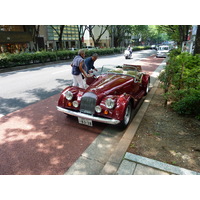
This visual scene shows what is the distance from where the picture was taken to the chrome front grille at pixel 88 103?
364cm

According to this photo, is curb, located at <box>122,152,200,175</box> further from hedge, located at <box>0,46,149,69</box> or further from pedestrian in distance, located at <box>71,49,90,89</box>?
hedge, located at <box>0,46,149,69</box>

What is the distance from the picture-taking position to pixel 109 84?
424cm

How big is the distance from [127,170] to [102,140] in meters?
1.03

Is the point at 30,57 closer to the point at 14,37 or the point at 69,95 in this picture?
the point at 69,95

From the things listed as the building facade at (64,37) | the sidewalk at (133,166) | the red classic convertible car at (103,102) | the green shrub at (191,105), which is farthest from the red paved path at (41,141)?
the building facade at (64,37)

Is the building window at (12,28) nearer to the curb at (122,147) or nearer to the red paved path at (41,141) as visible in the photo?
the red paved path at (41,141)

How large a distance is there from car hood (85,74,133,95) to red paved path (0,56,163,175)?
0.91 m

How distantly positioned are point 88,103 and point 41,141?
1.34m

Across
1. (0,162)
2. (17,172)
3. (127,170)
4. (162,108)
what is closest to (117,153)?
(127,170)

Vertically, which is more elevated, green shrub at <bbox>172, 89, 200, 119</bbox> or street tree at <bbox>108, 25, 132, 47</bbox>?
street tree at <bbox>108, 25, 132, 47</bbox>

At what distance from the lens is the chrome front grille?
11.9 ft

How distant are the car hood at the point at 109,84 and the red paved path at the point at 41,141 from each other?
3.00 ft

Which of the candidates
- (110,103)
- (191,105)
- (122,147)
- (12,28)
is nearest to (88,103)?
(110,103)

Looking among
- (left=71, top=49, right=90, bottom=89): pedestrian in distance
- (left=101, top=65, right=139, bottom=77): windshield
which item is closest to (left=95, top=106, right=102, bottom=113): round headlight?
(left=71, top=49, right=90, bottom=89): pedestrian in distance
